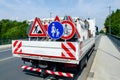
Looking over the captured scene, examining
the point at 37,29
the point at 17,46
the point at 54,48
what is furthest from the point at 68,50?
the point at 17,46

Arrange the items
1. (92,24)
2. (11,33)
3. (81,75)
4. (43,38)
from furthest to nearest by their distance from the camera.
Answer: (11,33) → (92,24) → (81,75) → (43,38)

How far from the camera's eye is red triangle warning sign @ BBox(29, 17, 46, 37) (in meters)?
7.76

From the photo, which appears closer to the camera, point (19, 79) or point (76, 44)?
point (76, 44)

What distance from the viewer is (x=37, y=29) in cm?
794

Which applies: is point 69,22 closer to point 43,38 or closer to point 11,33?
point 43,38

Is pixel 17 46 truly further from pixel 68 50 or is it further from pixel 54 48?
pixel 68 50

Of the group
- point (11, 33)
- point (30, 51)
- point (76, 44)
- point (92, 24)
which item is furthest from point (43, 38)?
point (11, 33)

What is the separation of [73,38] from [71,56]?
157cm

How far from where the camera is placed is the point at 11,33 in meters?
86.7

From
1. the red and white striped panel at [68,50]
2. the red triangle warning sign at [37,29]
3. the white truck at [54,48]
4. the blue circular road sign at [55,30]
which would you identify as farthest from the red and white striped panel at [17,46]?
the red and white striped panel at [68,50]

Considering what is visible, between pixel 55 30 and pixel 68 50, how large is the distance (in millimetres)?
995

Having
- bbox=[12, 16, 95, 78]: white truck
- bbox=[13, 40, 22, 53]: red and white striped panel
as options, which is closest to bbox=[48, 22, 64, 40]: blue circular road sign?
bbox=[12, 16, 95, 78]: white truck

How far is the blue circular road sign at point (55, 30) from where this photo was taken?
704 cm

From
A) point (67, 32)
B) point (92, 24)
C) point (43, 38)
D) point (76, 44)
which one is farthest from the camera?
point (92, 24)
